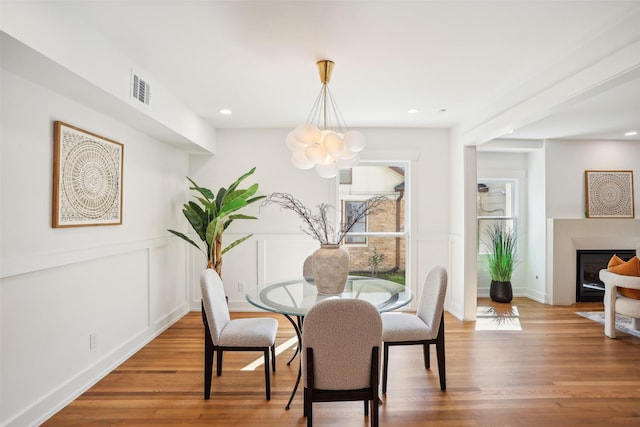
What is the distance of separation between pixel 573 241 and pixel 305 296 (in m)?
4.49

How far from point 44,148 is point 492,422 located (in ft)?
10.7

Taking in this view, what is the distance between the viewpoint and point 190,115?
3896 millimetres

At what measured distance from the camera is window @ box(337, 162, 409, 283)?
16.4 feet

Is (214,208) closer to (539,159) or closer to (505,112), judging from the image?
(505,112)

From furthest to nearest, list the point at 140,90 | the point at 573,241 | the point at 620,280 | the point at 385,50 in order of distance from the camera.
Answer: the point at 573,241 → the point at 620,280 → the point at 140,90 → the point at 385,50

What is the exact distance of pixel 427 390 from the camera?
8.80 feet

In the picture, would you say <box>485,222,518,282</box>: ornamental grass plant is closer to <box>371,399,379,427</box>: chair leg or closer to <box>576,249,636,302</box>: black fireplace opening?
<box>576,249,636,302</box>: black fireplace opening

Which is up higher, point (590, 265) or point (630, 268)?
point (630, 268)

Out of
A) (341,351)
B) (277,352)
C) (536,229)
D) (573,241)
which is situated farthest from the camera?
(536,229)

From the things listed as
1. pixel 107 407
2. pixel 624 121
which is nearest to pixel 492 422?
pixel 107 407

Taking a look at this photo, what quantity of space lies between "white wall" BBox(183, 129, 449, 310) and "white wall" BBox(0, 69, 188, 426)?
1.20 m

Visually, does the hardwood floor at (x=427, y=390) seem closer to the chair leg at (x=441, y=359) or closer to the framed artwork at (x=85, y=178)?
the chair leg at (x=441, y=359)

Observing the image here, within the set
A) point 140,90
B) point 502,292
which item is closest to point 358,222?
point 502,292

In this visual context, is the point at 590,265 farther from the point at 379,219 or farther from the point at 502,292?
the point at 379,219
